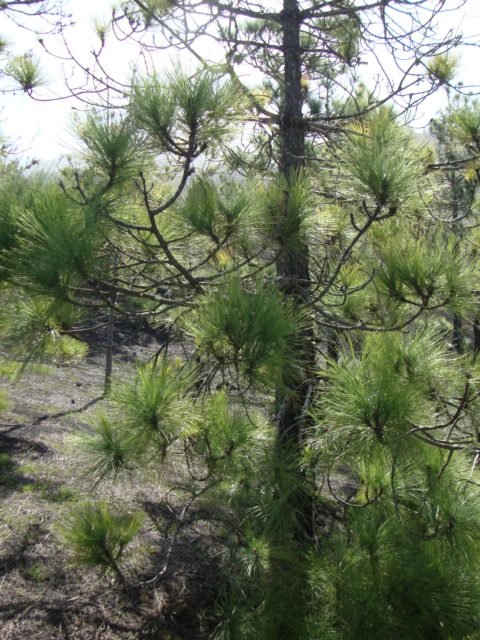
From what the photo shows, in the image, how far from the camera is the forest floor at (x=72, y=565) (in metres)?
2.34

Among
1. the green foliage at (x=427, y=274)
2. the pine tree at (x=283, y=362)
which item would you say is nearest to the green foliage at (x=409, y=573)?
the pine tree at (x=283, y=362)

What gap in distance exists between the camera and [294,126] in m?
2.62

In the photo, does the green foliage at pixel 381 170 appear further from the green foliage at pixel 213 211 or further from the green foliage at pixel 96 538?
the green foliage at pixel 96 538

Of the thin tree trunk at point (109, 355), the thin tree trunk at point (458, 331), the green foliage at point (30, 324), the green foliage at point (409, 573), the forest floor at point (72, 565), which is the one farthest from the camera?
the thin tree trunk at point (458, 331)

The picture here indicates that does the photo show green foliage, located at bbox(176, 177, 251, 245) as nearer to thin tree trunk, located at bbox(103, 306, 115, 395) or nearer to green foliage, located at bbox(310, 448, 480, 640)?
thin tree trunk, located at bbox(103, 306, 115, 395)

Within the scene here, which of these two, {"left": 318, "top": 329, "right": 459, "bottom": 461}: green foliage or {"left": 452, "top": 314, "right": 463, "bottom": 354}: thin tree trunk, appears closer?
{"left": 318, "top": 329, "right": 459, "bottom": 461}: green foliage

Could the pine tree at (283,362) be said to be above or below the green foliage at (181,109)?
below

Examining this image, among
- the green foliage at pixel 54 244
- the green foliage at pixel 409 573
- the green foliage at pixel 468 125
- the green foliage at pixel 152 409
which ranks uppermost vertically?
the green foliage at pixel 468 125

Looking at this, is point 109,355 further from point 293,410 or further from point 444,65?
point 444,65

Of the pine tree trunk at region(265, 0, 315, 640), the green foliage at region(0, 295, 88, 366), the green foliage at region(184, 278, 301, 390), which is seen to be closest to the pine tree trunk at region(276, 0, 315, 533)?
the pine tree trunk at region(265, 0, 315, 640)

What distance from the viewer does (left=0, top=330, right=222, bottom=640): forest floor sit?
2.34m

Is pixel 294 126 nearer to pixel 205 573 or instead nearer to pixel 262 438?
pixel 262 438

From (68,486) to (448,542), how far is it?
209 cm

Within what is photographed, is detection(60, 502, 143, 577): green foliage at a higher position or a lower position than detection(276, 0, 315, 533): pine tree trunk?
lower
